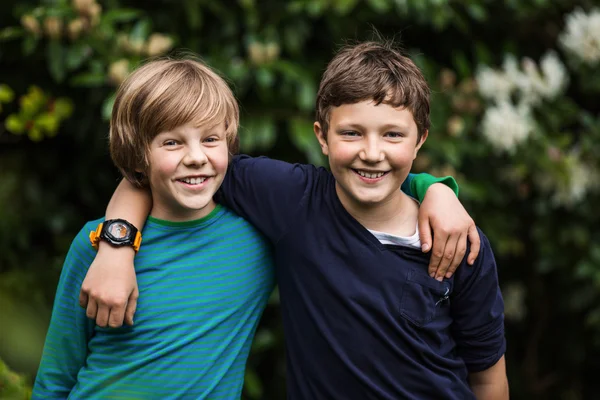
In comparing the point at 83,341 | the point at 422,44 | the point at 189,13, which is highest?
the point at 422,44

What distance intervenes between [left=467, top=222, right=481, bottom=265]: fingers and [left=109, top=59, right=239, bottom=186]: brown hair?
69 cm

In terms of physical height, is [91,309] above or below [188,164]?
below

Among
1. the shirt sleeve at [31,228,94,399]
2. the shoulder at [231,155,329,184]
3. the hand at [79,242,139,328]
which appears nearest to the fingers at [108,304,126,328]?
the hand at [79,242,139,328]

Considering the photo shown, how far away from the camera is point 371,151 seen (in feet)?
6.48

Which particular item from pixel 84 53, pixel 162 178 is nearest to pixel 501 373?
pixel 162 178

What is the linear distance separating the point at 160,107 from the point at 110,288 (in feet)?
1.53

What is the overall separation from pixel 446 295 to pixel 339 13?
5.45ft

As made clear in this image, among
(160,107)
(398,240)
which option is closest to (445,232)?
(398,240)

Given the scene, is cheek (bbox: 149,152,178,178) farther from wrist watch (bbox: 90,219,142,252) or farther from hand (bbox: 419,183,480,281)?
hand (bbox: 419,183,480,281)

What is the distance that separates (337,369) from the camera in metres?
2.07

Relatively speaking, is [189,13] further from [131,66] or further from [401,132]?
[401,132]

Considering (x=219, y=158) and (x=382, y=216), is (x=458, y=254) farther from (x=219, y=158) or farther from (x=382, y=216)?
(x=219, y=158)

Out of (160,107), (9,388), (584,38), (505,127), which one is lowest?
(9,388)

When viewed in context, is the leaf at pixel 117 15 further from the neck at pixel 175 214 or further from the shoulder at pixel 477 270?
the shoulder at pixel 477 270
